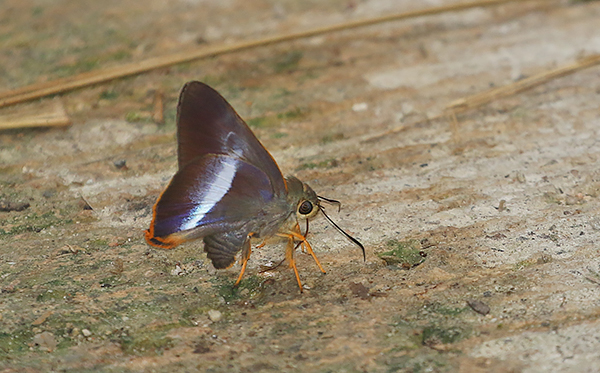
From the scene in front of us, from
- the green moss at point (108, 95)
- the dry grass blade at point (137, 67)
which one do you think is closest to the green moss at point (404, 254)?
the dry grass blade at point (137, 67)

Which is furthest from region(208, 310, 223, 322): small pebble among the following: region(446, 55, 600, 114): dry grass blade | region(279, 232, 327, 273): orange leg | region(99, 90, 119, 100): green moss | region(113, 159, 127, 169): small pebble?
region(446, 55, 600, 114): dry grass blade

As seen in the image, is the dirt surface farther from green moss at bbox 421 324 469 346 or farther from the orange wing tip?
the orange wing tip

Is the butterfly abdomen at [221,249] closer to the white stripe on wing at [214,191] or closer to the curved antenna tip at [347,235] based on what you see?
the white stripe on wing at [214,191]

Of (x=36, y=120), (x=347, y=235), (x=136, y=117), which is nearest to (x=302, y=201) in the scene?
(x=347, y=235)

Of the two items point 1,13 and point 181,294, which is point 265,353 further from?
point 1,13

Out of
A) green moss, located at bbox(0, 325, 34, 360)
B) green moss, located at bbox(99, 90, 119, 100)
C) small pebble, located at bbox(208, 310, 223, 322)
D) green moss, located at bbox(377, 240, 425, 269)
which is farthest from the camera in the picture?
green moss, located at bbox(99, 90, 119, 100)

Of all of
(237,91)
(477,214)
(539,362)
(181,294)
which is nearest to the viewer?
(539,362)

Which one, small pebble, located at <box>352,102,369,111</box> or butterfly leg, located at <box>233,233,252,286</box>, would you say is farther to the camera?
Result: small pebble, located at <box>352,102,369,111</box>

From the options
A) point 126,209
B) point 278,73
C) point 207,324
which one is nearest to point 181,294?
point 207,324
